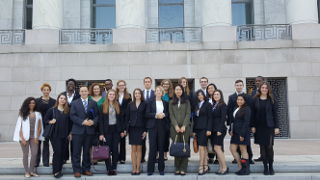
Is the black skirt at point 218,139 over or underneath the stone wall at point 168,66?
underneath

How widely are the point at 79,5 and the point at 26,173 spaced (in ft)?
43.6

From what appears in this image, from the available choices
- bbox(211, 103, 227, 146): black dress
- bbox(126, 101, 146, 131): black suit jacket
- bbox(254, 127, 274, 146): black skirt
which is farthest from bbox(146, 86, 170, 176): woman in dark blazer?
bbox(254, 127, 274, 146): black skirt

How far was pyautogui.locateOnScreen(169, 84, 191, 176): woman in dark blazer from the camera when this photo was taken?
8203 millimetres

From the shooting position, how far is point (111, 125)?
8.38 meters

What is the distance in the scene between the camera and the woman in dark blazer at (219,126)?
8.34 metres

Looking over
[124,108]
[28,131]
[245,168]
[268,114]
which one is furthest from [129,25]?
[245,168]

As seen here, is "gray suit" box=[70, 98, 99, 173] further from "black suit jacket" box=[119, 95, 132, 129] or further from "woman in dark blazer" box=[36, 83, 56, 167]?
"woman in dark blazer" box=[36, 83, 56, 167]

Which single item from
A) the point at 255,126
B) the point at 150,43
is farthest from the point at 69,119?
the point at 150,43

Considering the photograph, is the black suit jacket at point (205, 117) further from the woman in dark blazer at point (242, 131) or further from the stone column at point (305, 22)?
the stone column at point (305, 22)

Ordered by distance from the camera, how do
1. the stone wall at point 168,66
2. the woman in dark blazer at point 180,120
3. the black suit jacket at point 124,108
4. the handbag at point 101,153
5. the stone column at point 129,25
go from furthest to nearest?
the stone column at point 129,25 < the stone wall at point 168,66 < the black suit jacket at point 124,108 < the woman in dark blazer at point 180,120 < the handbag at point 101,153

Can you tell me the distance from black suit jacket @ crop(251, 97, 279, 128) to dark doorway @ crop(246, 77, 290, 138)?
8049 mm

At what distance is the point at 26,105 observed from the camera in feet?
27.7

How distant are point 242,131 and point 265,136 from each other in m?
0.61

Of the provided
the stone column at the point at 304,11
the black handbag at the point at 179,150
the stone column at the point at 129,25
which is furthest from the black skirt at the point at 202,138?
the stone column at the point at 304,11
